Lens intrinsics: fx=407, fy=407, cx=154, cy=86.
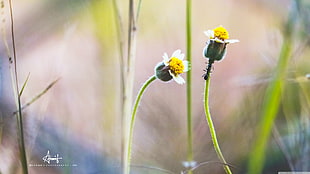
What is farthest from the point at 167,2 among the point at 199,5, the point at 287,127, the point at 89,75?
the point at 287,127

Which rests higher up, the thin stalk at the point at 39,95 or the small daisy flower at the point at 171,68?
the small daisy flower at the point at 171,68

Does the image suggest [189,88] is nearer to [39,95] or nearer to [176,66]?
[176,66]

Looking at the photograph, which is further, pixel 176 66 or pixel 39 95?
pixel 39 95

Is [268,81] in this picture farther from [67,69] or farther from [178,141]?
[67,69]

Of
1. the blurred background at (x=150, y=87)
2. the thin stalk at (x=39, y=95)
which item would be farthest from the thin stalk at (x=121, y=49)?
the thin stalk at (x=39, y=95)

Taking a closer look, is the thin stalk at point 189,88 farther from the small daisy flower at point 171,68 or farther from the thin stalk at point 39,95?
the thin stalk at point 39,95

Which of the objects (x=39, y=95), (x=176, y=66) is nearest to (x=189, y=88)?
(x=176, y=66)

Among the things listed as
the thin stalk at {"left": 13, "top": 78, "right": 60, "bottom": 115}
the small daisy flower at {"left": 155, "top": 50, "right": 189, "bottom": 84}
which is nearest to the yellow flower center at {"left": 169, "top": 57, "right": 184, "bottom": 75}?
the small daisy flower at {"left": 155, "top": 50, "right": 189, "bottom": 84}
